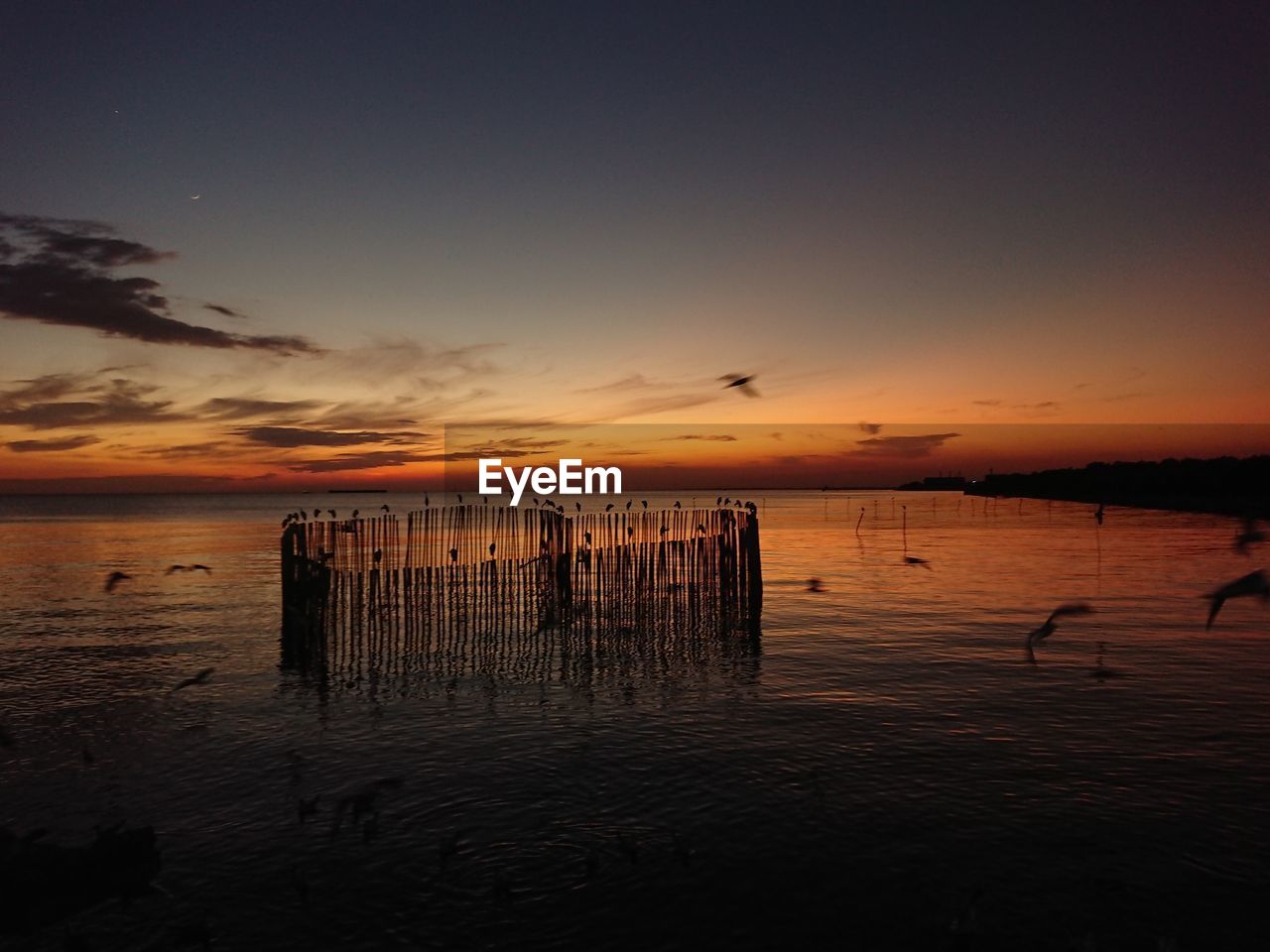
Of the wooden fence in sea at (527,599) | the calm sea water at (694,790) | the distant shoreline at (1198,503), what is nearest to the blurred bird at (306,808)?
the calm sea water at (694,790)

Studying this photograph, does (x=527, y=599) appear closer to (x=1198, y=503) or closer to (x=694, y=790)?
(x=694, y=790)

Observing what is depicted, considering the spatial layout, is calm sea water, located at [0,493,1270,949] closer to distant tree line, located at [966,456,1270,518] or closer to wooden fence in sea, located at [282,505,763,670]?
wooden fence in sea, located at [282,505,763,670]

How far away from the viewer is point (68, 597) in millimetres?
25000

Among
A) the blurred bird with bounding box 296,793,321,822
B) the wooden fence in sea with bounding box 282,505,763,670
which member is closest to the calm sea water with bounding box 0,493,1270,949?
the blurred bird with bounding box 296,793,321,822

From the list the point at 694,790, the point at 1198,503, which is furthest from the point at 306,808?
the point at 1198,503

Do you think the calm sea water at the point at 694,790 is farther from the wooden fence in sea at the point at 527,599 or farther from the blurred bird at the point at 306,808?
the wooden fence in sea at the point at 527,599

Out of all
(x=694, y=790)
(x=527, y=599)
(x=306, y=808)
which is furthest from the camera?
(x=527, y=599)

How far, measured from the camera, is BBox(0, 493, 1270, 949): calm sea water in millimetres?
6535

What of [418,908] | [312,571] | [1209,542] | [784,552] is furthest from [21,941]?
[1209,542]

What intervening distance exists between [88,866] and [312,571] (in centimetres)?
834

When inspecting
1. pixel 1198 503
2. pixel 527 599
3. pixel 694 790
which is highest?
pixel 1198 503

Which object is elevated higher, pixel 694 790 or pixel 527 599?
pixel 527 599

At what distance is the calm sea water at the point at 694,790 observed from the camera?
654cm

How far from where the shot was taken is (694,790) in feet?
29.3
